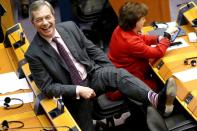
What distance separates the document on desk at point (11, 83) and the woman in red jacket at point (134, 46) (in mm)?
782

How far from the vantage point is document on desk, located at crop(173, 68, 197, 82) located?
374 cm

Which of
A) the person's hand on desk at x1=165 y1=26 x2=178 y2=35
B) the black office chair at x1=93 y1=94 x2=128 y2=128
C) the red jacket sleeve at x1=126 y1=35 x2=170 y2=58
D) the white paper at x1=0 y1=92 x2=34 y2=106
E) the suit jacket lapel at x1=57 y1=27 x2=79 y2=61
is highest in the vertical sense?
the suit jacket lapel at x1=57 y1=27 x2=79 y2=61

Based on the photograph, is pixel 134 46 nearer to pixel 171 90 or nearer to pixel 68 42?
pixel 68 42

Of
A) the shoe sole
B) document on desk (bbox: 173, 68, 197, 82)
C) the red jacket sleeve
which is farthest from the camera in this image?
the red jacket sleeve

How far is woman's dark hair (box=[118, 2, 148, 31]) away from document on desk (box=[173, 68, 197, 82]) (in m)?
0.64

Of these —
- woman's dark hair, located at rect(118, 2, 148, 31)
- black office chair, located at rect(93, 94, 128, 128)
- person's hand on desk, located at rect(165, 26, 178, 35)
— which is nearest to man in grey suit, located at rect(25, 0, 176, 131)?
black office chair, located at rect(93, 94, 128, 128)

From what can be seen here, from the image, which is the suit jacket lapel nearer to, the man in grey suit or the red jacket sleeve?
the man in grey suit

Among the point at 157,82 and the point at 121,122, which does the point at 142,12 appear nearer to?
the point at 157,82

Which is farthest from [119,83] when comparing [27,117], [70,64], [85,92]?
[27,117]

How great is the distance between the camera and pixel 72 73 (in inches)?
150

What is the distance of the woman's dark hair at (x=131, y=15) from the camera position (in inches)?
162

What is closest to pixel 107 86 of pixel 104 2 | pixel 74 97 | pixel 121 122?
pixel 74 97

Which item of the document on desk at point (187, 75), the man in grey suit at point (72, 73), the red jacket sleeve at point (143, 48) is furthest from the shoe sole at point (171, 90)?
the red jacket sleeve at point (143, 48)

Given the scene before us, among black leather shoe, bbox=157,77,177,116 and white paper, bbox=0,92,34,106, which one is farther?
white paper, bbox=0,92,34,106
